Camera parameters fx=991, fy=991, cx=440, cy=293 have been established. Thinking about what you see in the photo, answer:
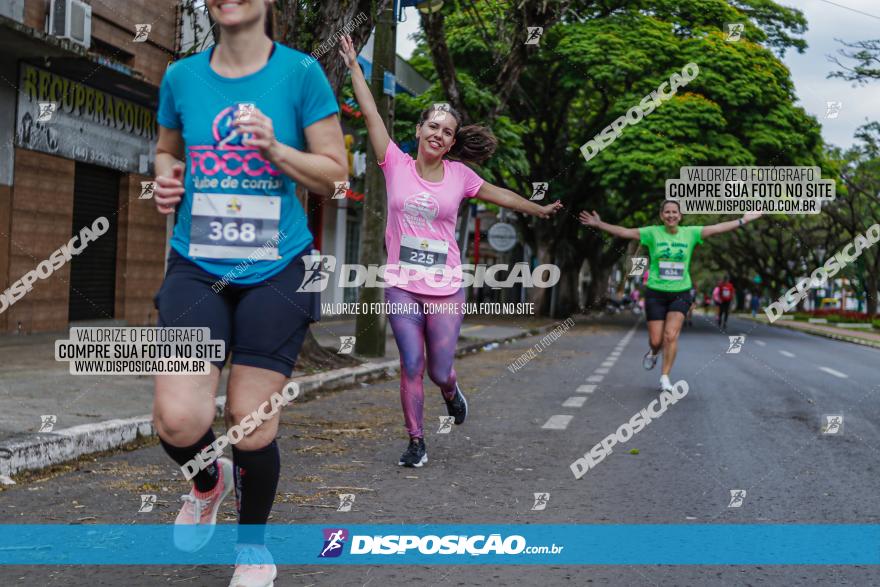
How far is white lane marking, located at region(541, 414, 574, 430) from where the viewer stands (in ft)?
25.2

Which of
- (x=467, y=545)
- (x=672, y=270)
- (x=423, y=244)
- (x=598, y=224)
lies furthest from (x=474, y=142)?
(x=672, y=270)

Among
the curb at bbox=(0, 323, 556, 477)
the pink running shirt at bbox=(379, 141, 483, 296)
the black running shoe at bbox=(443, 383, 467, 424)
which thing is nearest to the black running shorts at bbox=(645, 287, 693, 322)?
the black running shoe at bbox=(443, 383, 467, 424)

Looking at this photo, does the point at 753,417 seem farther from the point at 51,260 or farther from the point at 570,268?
the point at 570,268

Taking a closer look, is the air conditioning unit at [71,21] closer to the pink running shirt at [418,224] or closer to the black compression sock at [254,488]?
the pink running shirt at [418,224]

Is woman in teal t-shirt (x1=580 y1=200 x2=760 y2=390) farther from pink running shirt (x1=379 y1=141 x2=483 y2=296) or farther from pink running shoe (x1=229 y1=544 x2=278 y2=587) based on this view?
pink running shoe (x1=229 y1=544 x2=278 y2=587)

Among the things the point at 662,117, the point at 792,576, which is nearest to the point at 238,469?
the point at 792,576

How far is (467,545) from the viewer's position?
404 cm

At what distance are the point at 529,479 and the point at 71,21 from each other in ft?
34.8

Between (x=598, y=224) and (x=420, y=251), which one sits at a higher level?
(x=598, y=224)

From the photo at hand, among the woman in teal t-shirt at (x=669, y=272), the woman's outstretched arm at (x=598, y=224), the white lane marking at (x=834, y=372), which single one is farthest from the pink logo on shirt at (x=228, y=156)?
the white lane marking at (x=834, y=372)

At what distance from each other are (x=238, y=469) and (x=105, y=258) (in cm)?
1385

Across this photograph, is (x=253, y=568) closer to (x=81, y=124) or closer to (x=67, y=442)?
(x=67, y=442)

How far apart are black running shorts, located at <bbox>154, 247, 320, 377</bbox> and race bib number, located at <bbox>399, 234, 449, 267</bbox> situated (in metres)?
2.54

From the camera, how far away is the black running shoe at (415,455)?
19.0ft
